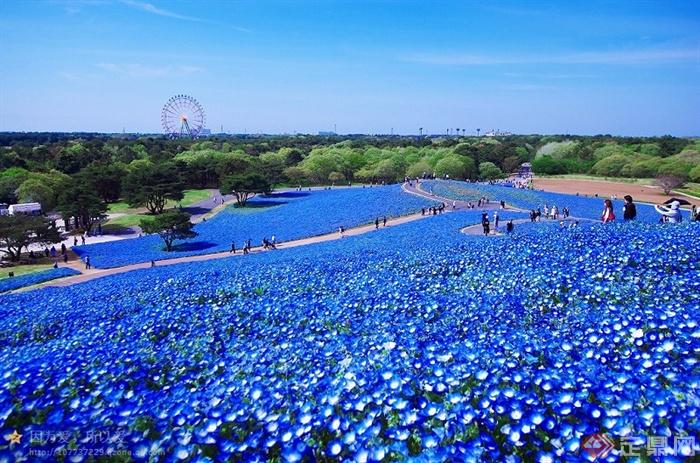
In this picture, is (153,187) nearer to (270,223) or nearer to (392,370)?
(270,223)

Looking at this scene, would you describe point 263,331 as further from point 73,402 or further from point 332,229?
point 332,229

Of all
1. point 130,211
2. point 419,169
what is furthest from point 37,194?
point 419,169

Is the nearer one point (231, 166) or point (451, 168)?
point (231, 166)

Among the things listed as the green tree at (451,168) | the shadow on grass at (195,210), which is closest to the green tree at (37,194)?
the shadow on grass at (195,210)

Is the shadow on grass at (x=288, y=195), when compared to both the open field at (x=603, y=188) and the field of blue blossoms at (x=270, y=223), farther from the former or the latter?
the open field at (x=603, y=188)

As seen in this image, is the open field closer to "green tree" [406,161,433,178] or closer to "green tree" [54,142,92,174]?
"green tree" [406,161,433,178]

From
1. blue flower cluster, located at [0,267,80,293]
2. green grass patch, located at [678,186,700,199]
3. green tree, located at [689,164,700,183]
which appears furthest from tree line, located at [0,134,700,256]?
blue flower cluster, located at [0,267,80,293]
